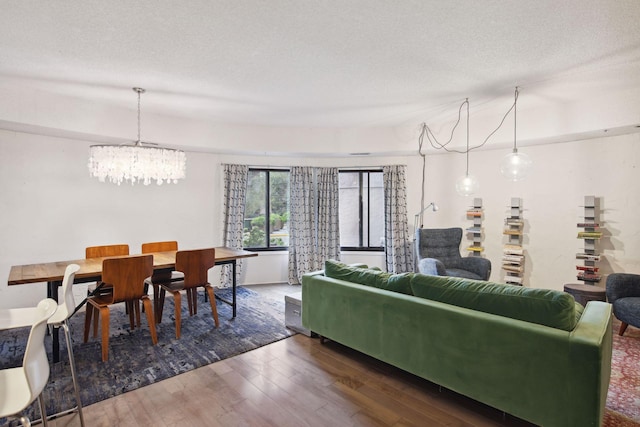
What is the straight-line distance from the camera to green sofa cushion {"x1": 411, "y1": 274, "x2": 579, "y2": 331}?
1874 mm

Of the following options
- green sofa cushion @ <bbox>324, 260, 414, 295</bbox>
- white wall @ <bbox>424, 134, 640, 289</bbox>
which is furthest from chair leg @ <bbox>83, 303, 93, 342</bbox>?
white wall @ <bbox>424, 134, 640, 289</bbox>

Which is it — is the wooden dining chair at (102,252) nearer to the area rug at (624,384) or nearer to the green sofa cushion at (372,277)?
the green sofa cushion at (372,277)

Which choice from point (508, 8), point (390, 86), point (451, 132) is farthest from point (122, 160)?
point (451, 132)

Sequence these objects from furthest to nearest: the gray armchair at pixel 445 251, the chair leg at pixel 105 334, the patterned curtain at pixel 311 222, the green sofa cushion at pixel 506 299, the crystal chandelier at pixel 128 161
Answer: the patterned curtain at pixel 311 222 < the gray armchair at pixel 445 251 < the crystal chandelier at pixel 128 161 < the chair leg at pixel 105 334 < the green sofa cushion at pixel 506 299

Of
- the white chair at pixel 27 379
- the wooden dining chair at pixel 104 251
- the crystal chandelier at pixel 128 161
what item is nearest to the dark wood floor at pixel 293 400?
the white chair at pixel 27 379

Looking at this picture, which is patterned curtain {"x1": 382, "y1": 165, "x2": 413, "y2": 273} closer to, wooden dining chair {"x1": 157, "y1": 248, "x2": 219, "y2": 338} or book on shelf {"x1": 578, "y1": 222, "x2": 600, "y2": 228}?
book on shelf {"x1": 578, "y1": 222, "x2": 600, "y2": 228}

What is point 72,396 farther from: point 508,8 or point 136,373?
point 508,8

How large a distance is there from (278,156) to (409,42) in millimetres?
3563

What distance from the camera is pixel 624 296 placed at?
3.36m

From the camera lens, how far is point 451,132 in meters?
4.99

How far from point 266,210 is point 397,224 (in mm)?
2287

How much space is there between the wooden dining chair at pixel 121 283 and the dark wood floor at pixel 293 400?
2.42ft

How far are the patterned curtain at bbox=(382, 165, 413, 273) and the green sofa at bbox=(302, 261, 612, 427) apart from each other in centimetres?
291

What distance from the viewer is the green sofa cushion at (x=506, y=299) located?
1874mm
